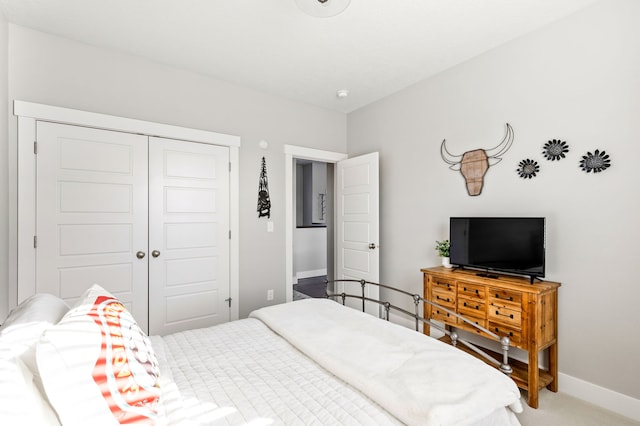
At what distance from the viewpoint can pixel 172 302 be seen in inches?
124

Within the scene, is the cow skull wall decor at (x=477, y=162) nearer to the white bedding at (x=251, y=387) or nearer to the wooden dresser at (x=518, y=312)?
the wooden dresser at (x=518, y=312)

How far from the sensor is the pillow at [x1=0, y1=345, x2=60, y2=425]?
2.28 feet

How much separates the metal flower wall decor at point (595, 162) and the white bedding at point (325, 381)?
5.82 ft

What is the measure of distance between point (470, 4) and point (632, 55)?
3.60 feet

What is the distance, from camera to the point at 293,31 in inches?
101

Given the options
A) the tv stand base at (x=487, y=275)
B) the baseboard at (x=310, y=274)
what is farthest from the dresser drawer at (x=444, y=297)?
the baseboard at (x=310, y=274)

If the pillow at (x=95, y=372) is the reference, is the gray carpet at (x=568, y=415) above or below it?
below

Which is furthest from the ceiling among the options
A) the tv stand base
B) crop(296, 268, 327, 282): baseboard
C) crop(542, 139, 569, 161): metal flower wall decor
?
crop(296, 268, 327, 282): baseboard

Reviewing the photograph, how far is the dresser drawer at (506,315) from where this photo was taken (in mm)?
2275

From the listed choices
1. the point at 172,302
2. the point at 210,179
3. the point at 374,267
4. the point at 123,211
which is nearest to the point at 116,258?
the point at 123,211

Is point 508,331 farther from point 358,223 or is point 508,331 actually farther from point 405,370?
point 358,223

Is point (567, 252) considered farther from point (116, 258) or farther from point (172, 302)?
point (116, 258)

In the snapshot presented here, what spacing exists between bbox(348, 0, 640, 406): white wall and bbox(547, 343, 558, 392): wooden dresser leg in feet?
0.21

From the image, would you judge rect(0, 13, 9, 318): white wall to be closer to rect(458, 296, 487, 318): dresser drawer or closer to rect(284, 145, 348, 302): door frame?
rect(284, 145, 348, 302): door frame
